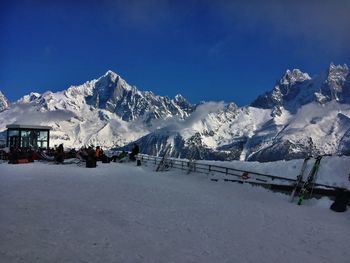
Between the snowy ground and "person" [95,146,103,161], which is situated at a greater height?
"person" [95,146,103,161]

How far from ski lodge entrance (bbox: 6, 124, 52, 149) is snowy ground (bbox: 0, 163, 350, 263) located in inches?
1319

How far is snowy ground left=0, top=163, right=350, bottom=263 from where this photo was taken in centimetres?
1137

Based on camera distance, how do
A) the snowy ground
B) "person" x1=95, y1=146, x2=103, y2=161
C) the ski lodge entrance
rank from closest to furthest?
1. the snowy ground
2. "person" x1=95, y1=146, x2=103, y2=161
3. the ski lodge entrance

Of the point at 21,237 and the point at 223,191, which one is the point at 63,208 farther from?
the point at 223,191

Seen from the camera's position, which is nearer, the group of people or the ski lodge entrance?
the group of people

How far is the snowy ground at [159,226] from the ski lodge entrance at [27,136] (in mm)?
33494

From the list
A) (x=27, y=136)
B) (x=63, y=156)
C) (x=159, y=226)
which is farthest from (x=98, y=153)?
(x=159, y=226)

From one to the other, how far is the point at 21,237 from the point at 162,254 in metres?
4.08

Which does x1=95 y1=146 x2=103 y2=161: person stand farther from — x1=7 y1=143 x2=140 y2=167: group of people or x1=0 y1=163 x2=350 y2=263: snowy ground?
x1=0 y1=163 x2=350 y2=263: snowy ground

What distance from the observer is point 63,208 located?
16.0 m

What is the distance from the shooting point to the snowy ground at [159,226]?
11.4m

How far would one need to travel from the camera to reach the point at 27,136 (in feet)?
181

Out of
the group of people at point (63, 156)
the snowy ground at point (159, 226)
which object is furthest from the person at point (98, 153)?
the snowy ground at point (159, 226)

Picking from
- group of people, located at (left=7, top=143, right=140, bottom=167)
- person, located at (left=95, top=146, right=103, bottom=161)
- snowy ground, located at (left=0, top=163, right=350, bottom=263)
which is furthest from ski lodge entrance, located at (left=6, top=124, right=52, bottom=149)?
snowy ground, located at (left=0, top=163, right=350, bottom=263)
